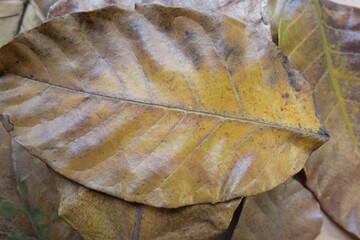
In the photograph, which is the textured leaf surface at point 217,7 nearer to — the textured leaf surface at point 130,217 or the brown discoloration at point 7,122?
the brown discoloration at point 7,122

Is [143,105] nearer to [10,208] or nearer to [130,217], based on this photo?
[130,217]

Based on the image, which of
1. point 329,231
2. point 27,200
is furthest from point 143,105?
point 329,231

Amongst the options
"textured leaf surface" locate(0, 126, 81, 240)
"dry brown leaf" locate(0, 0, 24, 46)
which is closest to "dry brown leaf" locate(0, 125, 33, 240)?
"textured leaf surface" locate(0, 126, 81, 240)

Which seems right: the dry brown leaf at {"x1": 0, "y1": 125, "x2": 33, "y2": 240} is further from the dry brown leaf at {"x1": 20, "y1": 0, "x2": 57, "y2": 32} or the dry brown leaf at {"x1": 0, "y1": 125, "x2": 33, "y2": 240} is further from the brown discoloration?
the dry brown leaf at {"x1": 20, "y1": 0, "x2": 57, "y2": 32}

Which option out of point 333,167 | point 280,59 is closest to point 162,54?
point 280,59

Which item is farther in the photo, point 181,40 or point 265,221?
point 265,221

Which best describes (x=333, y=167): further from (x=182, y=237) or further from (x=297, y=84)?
(x=182, y=237)
